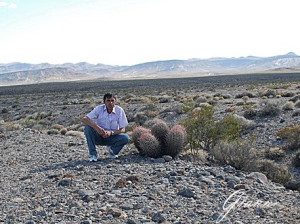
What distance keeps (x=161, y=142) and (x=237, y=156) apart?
202 cm

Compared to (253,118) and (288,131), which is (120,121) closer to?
(288,131)

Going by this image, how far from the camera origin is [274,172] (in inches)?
482

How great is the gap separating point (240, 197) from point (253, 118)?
15.0 m

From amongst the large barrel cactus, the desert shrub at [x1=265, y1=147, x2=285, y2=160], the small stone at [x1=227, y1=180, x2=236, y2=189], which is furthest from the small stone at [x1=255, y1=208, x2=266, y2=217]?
the desert shrub at [x1=265, y1=147, x2=285, y2=160]

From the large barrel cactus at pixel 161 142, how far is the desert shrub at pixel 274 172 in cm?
213

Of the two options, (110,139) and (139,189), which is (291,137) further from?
(139,189)

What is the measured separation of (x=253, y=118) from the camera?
23172 millimetres

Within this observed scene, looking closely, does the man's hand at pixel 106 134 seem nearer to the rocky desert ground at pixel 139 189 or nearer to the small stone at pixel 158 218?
the rocky desert ground at pixel 139 189

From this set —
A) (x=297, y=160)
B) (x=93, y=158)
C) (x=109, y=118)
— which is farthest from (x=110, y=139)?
(x=297, y=160)

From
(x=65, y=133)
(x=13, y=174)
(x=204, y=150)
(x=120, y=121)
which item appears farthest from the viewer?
(x=65, y=133)

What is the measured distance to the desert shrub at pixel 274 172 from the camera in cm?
1173

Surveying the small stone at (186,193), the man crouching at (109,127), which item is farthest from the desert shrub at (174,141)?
the small stone at (186,193)

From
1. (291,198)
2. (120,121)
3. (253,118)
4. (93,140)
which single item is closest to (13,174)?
(93,140)

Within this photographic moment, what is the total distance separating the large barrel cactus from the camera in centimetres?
1237
